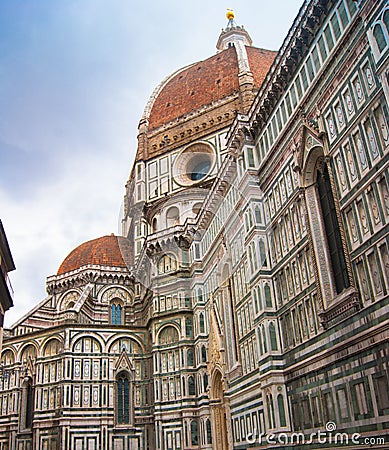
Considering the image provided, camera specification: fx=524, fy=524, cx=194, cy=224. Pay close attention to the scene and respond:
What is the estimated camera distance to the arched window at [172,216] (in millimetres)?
34281

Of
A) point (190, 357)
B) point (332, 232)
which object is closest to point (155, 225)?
point (190, 357)

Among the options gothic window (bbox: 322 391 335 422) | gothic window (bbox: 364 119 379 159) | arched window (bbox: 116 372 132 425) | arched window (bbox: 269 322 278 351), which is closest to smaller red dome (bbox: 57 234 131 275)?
arched window (bbox: 116 372 132 425)

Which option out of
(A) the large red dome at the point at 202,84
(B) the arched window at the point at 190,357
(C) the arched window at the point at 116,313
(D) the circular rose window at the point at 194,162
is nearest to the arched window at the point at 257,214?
(B) the arched window at the point at 190,357

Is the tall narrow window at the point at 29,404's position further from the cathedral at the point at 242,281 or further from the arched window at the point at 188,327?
the arched window at the point at 188,327

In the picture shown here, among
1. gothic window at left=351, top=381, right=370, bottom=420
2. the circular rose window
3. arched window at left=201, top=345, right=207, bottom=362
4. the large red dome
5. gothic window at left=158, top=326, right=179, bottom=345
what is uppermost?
the large red dome

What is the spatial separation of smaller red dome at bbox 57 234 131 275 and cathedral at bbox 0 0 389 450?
0.59ft

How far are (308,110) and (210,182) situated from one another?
722 inches

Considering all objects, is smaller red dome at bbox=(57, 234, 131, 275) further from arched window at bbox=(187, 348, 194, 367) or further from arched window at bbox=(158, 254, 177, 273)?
arched window at bbox=(187, 348, 194, 367)

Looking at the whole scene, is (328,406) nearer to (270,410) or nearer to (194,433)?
(270,410)

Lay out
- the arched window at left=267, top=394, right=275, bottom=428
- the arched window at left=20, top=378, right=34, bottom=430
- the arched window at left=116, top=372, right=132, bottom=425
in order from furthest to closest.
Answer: the arched window at left=20, top=378, right=34, bottom=430, the arched window at left=116, top=372, right=132, bottom=425, the arched window at left=267, top=394, right=275, bottom=428

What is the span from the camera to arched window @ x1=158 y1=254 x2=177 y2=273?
3061 cm

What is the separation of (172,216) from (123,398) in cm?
1190

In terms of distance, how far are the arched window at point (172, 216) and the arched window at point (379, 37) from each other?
22.5 m

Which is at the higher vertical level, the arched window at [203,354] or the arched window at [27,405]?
the arched window at [203,354]
